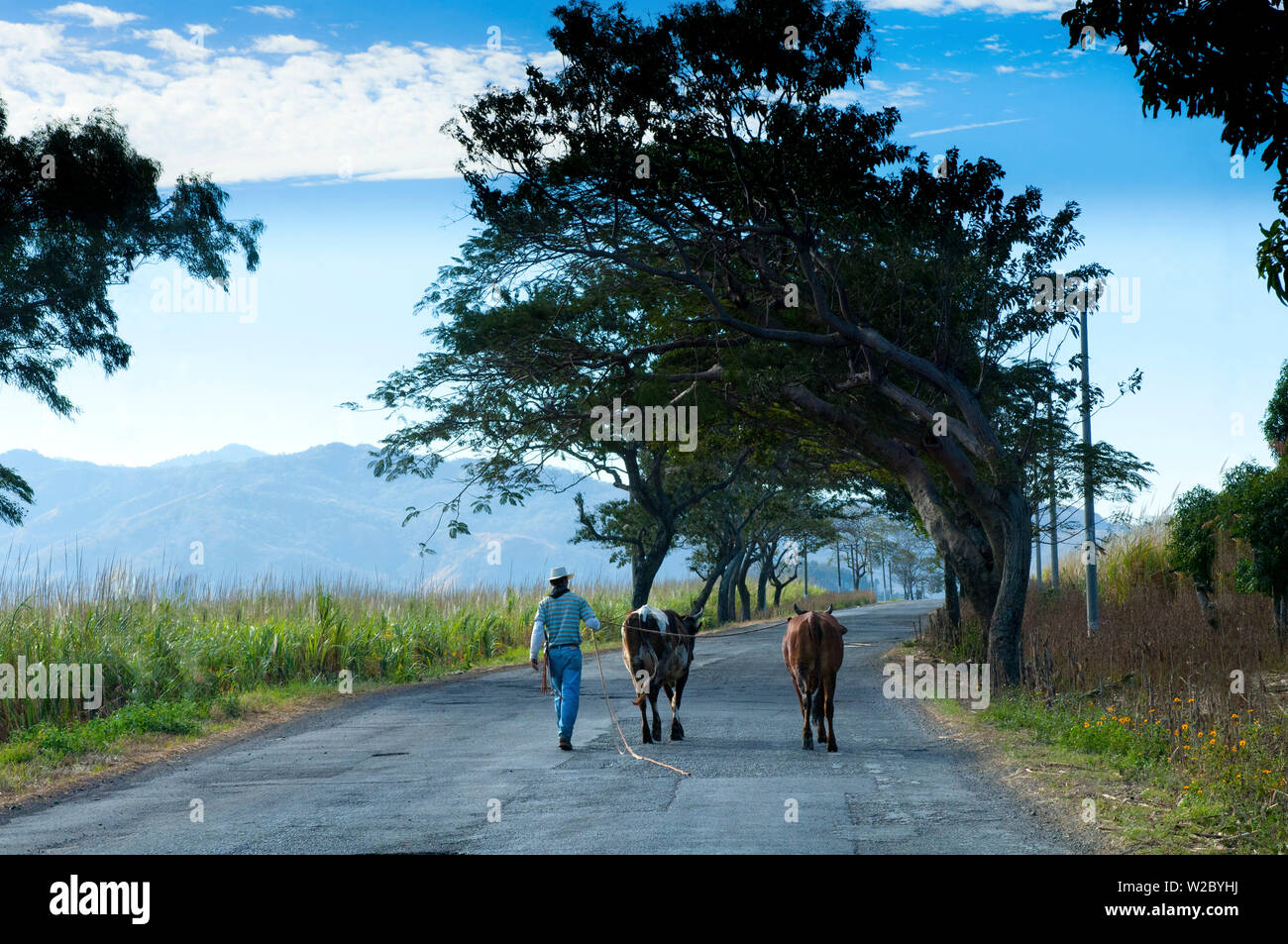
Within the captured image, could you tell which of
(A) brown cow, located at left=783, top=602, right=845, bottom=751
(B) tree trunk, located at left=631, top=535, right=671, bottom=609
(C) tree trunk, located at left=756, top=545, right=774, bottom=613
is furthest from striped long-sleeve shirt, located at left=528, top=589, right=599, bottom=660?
(C) tree trunk, located at left=756, top=545, right=774, bottom=613

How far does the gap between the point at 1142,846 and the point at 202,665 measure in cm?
1528

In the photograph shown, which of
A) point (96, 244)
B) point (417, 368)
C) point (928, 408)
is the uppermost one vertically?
point (96, 244)

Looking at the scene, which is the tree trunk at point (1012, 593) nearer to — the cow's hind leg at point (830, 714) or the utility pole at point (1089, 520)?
→ the utility pole at point (1089, 520)

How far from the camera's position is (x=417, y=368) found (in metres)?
24.4

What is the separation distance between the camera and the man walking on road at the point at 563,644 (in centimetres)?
1296

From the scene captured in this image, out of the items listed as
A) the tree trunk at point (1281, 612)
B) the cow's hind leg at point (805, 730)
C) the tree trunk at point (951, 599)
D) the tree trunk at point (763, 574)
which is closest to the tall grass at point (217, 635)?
the cow's hind leg at point (805, 730)

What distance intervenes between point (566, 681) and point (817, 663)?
288cm

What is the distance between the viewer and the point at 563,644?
13.0 m

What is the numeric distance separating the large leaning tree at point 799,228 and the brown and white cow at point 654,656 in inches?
238

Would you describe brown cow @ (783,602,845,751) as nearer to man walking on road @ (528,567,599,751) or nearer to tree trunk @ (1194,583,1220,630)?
man walking on road @ (528,567,599,751)

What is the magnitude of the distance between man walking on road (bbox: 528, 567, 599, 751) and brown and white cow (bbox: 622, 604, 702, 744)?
0.65 metres

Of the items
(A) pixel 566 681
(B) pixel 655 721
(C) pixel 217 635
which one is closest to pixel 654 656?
(B) pixel 655 721
